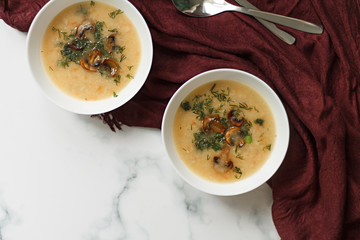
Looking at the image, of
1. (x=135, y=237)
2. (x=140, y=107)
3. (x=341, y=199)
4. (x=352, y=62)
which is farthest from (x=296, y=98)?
(x=135, y=237)

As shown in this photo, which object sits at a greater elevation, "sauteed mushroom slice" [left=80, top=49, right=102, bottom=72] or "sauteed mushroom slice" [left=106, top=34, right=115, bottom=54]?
"sauteed mushroom slice" [left=106, top=34, right=115, bottom=54]

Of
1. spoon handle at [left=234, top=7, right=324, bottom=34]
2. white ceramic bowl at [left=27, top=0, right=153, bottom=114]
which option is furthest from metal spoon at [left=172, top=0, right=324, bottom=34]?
white ceramic bowl at [left=27, top=0, right=153, bottom=114]

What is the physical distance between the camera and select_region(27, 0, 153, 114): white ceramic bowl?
2096 mm

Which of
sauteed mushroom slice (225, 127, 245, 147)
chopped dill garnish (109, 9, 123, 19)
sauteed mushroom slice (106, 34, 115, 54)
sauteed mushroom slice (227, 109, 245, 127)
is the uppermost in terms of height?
chopped dill garnish (109, 9, 123, 19)

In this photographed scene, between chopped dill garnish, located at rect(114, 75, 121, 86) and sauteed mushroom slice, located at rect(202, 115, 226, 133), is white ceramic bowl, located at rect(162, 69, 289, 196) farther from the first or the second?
chopped dill garnish, located at rect(114, 75, 121, 86)

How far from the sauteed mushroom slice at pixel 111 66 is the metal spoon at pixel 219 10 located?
15.8 inches

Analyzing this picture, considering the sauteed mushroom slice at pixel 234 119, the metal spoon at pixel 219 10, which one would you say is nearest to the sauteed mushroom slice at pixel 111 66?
the metal spoon at pixel 219 10

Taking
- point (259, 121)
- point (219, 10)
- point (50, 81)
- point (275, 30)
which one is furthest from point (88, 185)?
point (275, 30)

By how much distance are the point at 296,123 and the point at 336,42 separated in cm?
43

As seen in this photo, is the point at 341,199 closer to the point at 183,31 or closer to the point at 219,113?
the point at 219,113

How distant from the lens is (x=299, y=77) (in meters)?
2.16

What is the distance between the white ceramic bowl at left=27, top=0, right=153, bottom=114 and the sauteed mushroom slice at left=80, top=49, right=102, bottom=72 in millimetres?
159

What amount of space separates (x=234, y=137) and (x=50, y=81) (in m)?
0.90

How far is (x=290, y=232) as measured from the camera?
2.19 m
